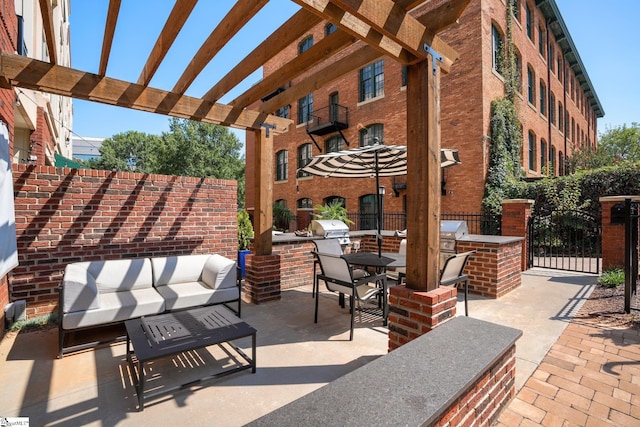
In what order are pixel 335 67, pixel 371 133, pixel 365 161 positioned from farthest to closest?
pixel 371 133 < pixel 365 161 < pixel 335 67

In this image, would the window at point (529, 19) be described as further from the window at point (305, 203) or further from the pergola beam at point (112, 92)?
the pergola beam at point (112, 92)

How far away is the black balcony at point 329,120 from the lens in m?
14.3

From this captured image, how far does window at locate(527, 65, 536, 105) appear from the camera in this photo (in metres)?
13.2

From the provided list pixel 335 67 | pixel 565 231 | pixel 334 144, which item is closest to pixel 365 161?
pixel 335 67

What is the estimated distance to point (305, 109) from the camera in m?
16.9

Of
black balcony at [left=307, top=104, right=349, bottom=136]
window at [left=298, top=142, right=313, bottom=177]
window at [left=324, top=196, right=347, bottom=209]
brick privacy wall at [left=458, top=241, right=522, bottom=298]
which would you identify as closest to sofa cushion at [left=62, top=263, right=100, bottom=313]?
brick privacy wall at [left=458, top=241, right=522, bottom=298]

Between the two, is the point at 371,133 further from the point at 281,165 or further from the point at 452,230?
the point at 452,230

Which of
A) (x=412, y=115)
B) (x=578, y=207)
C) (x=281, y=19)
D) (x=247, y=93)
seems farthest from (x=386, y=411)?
(x=578, y=207)

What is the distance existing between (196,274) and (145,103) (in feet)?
7.74

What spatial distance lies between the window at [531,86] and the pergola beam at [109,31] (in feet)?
50.5

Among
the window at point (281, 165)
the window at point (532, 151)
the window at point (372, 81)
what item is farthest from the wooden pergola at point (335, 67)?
the window at point (281, 165)

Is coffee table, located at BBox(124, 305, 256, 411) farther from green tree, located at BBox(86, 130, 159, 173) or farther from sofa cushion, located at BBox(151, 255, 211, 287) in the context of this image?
green tree, located at BBox(86, 130, 159, 173)

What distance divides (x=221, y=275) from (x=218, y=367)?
4.65 ft

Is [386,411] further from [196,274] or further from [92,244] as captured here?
[92,244]
